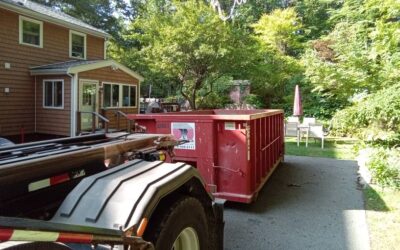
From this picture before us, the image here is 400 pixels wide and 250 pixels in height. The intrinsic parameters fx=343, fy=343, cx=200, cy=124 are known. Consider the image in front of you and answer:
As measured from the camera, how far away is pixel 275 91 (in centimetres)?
2108

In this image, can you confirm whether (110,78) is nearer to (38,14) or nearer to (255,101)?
(38,14)

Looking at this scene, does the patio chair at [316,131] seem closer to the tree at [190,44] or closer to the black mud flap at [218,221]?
the tree at [190,44]

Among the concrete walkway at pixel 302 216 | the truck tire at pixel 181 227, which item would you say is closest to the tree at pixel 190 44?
the concrete walkway at pixel 302 216

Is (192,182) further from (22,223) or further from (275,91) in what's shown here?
(275,91)

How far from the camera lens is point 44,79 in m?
13.3

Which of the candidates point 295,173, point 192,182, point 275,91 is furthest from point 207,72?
point 192,182

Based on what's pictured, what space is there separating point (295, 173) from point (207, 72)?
1072 cm

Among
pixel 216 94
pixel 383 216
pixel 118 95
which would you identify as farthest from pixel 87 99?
pixel 383 216

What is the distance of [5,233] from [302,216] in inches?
164

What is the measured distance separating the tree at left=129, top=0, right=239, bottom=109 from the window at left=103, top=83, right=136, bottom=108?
1.91 meters

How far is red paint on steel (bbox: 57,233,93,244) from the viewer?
3.99ft


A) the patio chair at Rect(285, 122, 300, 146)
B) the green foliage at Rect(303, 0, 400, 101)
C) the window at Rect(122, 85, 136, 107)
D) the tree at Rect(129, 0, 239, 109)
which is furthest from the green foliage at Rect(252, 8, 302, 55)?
the patio chair at Rect(285, 122, 300, 146)

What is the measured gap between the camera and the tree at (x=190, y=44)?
1614 cm

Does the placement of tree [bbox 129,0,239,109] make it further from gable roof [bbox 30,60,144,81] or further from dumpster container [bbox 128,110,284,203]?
dumpster container [bbox 128,110,284,203]
